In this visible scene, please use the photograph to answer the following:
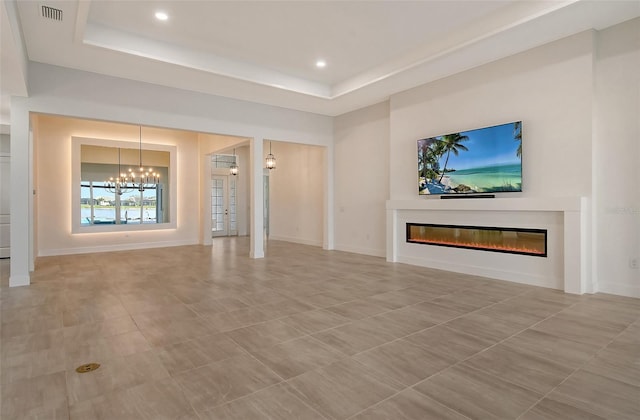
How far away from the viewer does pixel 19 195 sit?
5.22 meters

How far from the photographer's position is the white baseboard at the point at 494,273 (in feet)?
16.1

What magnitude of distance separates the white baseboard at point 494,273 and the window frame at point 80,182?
6968 mm

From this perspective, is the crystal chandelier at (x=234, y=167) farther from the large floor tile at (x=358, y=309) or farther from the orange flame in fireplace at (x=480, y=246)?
the large floor tile at (x=358, y=309)

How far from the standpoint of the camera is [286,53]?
5.83 m

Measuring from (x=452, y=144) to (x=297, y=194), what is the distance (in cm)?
562

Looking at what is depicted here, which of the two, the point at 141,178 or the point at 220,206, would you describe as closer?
the point at 141,178

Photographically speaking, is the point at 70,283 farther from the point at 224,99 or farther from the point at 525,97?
the point at 525,97

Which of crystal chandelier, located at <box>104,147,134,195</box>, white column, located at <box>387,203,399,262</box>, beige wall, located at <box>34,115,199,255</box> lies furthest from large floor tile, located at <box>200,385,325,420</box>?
crystal chandelier, located at <box>104,147,134,195</box>

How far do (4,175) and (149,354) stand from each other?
845cm

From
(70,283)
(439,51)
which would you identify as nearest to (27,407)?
(70,283)

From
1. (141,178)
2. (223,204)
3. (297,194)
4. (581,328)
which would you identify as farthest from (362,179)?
(223,204)

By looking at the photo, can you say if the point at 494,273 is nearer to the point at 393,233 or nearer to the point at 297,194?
the point at 393,233

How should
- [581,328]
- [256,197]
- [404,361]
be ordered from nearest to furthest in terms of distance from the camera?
[404,361]
[581,328]
[256,197]

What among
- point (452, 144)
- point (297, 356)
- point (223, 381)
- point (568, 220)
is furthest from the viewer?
point (452, 144)
